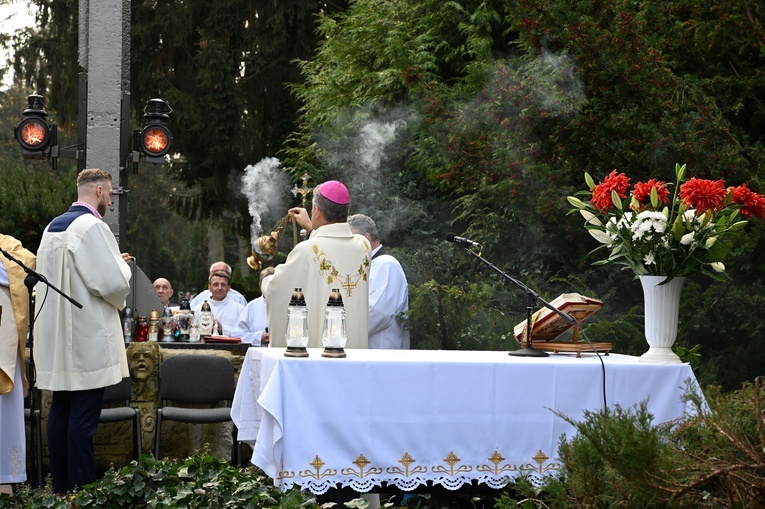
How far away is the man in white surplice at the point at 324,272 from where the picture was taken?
6086 millimetres

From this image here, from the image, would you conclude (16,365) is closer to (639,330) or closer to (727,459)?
(639,330)

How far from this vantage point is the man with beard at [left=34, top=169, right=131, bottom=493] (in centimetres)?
668

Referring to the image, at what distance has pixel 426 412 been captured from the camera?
16.1 ft

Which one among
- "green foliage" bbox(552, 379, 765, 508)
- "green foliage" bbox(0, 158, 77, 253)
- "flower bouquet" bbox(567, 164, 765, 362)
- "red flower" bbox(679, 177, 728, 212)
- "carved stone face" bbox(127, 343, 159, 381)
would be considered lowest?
"carved stone face" bbox(127, 343, 159, 381)

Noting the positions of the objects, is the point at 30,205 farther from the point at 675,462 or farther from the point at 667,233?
the point at 675,462

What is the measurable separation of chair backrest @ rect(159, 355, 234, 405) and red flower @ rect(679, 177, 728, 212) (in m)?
4.59

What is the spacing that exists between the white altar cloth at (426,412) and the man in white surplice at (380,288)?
2.68m

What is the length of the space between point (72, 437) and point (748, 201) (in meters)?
4.27

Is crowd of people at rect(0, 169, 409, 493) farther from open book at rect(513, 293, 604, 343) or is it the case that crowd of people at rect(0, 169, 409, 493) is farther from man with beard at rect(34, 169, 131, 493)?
open book at rect(513, 293, 604, 343)

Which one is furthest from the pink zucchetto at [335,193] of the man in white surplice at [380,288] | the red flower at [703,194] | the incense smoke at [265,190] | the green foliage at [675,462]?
the incense smoke at [265,190]

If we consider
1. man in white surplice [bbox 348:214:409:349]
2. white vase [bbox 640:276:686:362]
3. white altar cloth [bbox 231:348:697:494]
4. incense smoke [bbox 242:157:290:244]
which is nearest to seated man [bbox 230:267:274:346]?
man in white surplice [bbox 348:214:409:349]

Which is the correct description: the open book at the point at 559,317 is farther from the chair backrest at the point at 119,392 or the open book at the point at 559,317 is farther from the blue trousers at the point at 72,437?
the chair backrest at the point at 119,392

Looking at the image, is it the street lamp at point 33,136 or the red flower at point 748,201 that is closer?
the red flower at point 748,201

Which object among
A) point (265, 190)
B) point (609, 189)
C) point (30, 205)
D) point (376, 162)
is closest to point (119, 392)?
point (609, 189)
